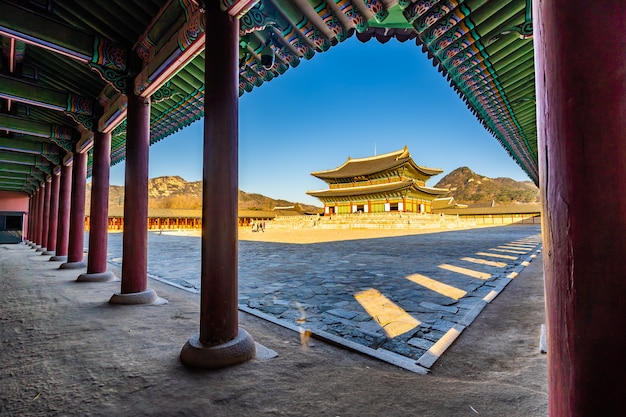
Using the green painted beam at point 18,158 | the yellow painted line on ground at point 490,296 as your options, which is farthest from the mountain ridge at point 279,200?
the yellow painted line on ground at point 490,296

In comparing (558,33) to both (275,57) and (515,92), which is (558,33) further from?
(515,92)

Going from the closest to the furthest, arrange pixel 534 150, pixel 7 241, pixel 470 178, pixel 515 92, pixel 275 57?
pixel 275 57, pixel 515 92, pixel 534 150, pixel 7 241, pixel 470 178

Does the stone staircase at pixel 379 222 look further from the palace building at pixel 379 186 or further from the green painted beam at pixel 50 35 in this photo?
the green painted beam at pixel 50 35

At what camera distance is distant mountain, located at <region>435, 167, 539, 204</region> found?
340 feet

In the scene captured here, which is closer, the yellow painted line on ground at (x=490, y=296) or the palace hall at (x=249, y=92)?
the palace hall at (x=249, y=92)

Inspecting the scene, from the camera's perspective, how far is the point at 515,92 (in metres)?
4.47

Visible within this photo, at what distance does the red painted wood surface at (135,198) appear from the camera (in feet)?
13.6

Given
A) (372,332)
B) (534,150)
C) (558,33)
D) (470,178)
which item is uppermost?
(470,178)

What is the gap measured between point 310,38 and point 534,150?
688 cm

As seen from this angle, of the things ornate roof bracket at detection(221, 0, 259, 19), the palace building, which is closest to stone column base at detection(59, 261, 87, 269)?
ornate roof bracket at detection(221, 0, 259, 19)

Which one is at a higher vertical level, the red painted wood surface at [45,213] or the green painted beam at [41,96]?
the green painted beam at [41,96]

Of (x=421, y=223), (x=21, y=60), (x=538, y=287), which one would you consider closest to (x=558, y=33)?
(x=538, y=287)

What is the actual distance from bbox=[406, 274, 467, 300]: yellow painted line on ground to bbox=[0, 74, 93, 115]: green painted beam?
23.3ft

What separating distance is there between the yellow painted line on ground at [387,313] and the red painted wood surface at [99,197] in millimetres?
4892
